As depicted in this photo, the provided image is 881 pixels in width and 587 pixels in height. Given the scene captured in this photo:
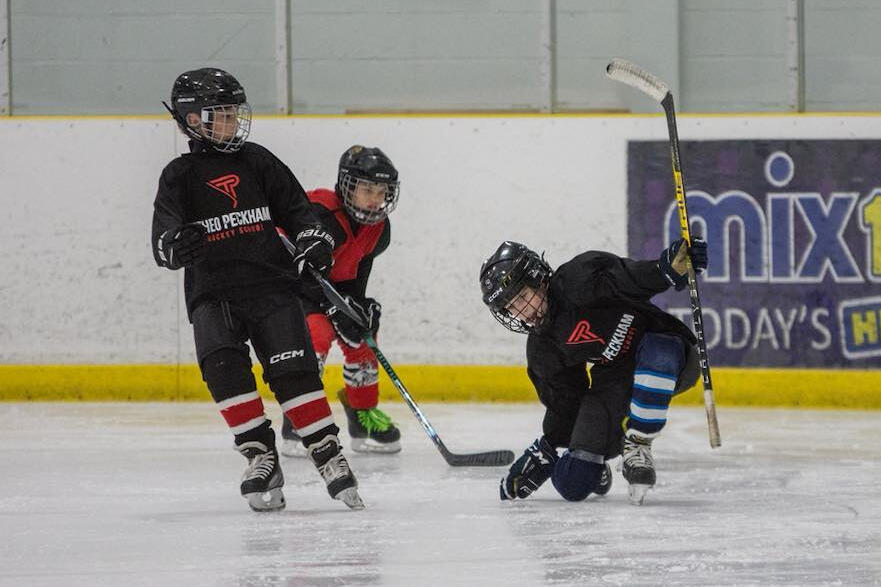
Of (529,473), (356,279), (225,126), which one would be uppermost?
(225,126)

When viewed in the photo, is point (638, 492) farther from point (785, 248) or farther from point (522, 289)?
point (785, 248)

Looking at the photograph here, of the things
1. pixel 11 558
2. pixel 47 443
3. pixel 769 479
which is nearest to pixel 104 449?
pixel 47 443

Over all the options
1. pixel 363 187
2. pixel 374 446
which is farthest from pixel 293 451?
pixel 363 187

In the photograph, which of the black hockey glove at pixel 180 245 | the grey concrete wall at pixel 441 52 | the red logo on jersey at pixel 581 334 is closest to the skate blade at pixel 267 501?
the black hockey glove at pixel 180 245

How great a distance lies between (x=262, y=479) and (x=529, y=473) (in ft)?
2.15

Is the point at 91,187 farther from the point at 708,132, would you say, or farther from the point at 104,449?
the point at 708,132

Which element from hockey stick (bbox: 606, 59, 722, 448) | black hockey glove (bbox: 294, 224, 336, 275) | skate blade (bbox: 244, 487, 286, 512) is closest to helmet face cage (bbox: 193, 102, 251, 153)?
black hockey glove (bbox: 294, 224, 336, 275)

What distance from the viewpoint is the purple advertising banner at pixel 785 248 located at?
19.3ft

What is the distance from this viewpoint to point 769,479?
156 inches

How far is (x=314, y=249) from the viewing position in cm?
346

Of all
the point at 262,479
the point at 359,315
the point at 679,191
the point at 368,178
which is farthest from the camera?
the point at 368,178

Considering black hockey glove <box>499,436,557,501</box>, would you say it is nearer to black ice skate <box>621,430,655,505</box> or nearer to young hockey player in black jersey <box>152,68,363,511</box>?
black ice skate <box>621,430,655,505</box>

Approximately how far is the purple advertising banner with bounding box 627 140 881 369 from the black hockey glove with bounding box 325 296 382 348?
6.22 feet

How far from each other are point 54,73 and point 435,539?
165 inches
